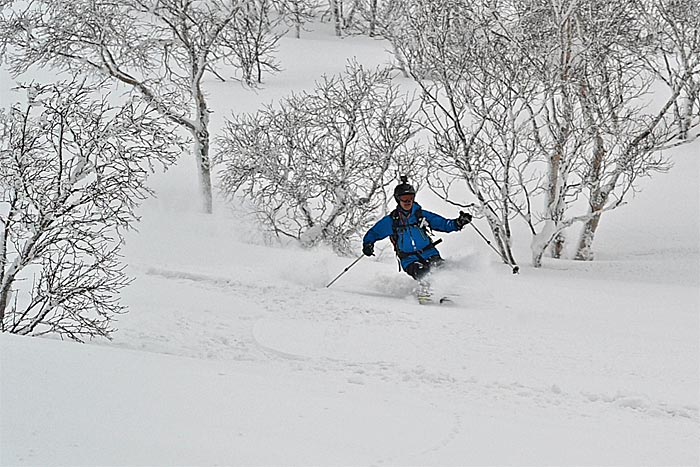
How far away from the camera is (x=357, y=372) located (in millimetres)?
6551

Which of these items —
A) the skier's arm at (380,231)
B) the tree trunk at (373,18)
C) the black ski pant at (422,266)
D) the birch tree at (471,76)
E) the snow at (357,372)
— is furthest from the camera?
the tree trunk at (373,18)

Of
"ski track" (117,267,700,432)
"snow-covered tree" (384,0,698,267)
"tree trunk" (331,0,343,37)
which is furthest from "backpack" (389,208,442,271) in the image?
"tree trunk" (331,0,343,37)

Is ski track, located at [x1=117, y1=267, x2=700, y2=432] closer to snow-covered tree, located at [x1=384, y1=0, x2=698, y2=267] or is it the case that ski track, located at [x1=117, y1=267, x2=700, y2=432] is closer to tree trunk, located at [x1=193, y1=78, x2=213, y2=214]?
snow-covered tree, located at [x1=384, y1=0, x2=698, y2=267]

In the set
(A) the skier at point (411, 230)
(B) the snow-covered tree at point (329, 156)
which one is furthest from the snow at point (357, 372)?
(B) the snow-covered tree at point (329, 156)

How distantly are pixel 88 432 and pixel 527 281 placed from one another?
314 inches

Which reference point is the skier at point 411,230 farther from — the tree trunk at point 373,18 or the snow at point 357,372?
the tree trunk at point 373,18

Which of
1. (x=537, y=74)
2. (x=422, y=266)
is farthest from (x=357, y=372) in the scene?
(x=537, y=74)

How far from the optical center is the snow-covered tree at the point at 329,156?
1583cm

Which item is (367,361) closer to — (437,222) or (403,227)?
(403,227)

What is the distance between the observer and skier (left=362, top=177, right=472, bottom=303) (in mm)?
9883

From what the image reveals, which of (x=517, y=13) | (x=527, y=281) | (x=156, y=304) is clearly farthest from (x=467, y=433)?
(x=517, y=13)

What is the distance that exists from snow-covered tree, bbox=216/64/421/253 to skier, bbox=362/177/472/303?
18.4 feet

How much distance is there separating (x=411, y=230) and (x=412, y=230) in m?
0.01

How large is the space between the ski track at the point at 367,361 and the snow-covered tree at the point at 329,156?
5249 mm
